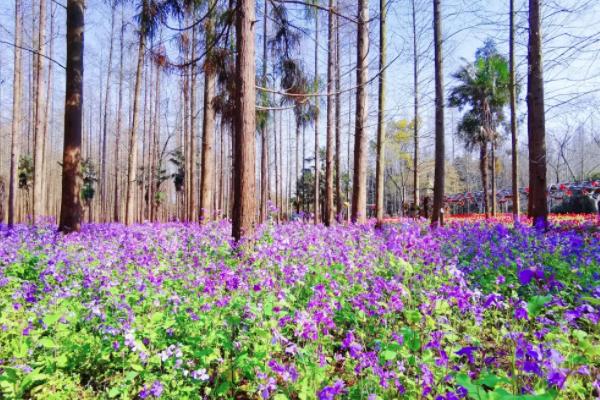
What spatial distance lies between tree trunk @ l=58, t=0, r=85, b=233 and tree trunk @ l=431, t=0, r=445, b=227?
8304 mm

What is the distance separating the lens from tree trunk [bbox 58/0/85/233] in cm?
746

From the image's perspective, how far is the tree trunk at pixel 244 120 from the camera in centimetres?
549

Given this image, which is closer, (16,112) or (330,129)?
(16,112)

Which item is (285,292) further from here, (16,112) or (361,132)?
(16,112)

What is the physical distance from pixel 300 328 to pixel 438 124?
8.59m

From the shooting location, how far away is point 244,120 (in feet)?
18.1

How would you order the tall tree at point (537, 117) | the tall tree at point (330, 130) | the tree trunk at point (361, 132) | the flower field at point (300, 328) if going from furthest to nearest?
the tall tree at point (330, 130) < the tree trunk at point (361, 132) < the tall tree at point (537, 117) < the flower field at point (300, 328)

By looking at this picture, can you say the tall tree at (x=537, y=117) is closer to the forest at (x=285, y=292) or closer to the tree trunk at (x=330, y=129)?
the forest at (x=285, y=292)

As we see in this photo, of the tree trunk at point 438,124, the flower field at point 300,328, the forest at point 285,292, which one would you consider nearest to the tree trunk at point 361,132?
the forest at point 285,292

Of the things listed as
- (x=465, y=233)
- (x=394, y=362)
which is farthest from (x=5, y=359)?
(x=465, y=233)

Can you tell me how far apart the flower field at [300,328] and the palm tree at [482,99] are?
17.5 m

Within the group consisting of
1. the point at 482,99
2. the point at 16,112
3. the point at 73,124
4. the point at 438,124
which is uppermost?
the point at 482,99

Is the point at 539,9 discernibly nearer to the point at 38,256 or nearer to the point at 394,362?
the point at 394,362

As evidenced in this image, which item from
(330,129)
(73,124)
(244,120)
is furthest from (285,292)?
(330,129)
